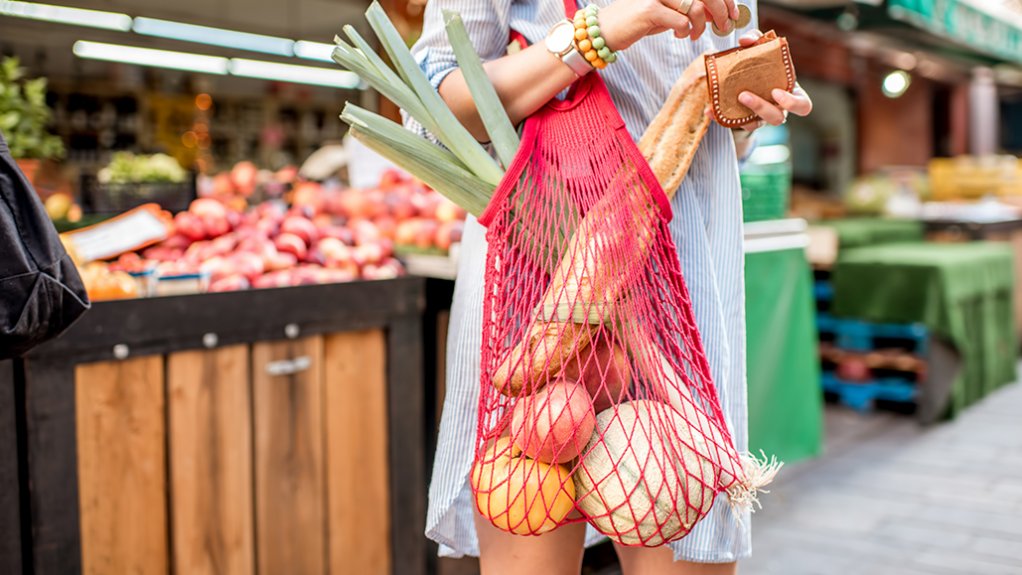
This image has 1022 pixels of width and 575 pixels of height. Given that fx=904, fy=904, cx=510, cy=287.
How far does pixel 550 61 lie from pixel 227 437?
147 centimetres

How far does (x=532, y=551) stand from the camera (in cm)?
124

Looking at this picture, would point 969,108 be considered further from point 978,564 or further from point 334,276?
point 334,276

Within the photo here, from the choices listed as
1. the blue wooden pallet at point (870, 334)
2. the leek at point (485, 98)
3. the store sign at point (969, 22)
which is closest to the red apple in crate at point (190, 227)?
the leek at point (485, 98)

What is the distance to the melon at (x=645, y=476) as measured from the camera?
992 mm

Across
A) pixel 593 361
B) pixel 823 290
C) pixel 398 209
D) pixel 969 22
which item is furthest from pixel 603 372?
pixel 969 22

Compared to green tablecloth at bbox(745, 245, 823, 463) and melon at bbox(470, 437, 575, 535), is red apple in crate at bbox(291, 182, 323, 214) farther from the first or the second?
melon at bbox(470, 437, 575, 535)

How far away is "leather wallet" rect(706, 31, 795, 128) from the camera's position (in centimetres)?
112

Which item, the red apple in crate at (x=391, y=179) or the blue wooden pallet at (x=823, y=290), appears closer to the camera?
the red apple in crate at (x=391, y=179)

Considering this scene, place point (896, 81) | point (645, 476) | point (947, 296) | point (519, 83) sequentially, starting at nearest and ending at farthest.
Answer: point (645, 476)
point (519, 83)
point (947, 296)
point (896, 81)

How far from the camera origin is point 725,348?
130cm

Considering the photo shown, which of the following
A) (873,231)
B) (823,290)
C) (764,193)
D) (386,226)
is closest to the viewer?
(386,226)

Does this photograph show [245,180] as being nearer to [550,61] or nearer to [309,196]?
[309,196]

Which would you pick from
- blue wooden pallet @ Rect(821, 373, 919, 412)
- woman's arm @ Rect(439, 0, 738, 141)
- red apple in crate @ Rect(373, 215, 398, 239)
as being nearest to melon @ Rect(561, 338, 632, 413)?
woman's arm @ Rect(439, 0, 738, 141)

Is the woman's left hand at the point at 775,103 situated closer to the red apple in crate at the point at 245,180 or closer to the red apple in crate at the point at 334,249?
the red apple in crate at the point at 334,249
